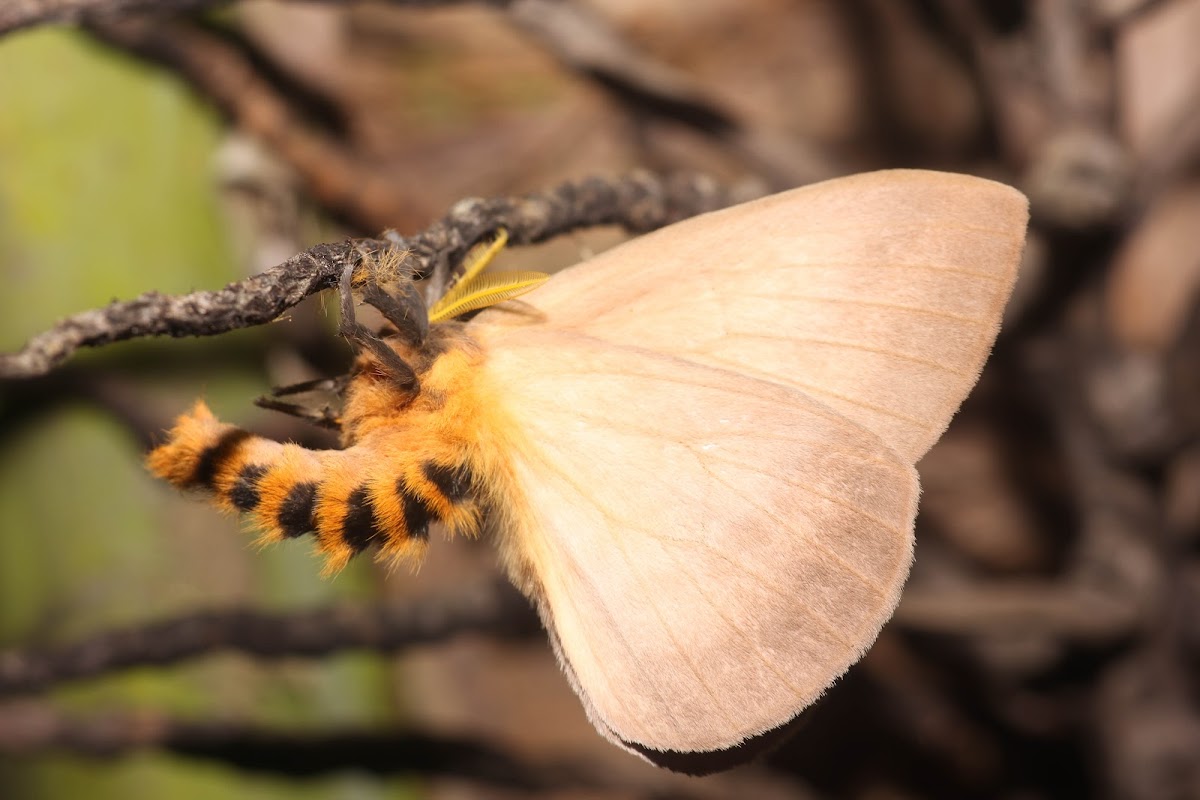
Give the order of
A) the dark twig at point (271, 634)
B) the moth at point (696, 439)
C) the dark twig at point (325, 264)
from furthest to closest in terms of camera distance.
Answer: the dark twig at point (271, 634) < the moth at point (696, 439) < the dark twig at point (325, 264)

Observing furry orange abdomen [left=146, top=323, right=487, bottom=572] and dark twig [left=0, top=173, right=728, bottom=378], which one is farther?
furry orange abdomen [left=146, top=323, right=487, bottom=572]

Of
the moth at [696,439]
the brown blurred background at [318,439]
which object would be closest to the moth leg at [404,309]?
the moth at [696,439]

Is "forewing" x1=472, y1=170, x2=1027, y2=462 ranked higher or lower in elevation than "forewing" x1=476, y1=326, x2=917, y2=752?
higher

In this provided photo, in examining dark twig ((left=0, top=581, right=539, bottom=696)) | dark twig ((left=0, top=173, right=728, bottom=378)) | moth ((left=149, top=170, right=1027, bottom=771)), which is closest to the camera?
dark twig ((left=0, top=173, right=728, bottom=378))

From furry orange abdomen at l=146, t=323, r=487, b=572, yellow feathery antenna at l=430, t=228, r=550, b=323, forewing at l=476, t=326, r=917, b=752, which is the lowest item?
forewing at l=476, t=326, r=917, b=752

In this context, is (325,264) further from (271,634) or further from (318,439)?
(318,439)

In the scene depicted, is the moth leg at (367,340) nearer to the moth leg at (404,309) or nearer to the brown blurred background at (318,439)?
the moth leg at (404,309)

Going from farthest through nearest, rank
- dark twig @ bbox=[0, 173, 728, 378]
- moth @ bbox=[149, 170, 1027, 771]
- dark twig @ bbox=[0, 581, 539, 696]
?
dark twig @ bbox=[0, 581, 539, 696], moth @ bbox=[149, 170, 1027, 771], dark twig @ bbox=[0, 173, 728, 378]

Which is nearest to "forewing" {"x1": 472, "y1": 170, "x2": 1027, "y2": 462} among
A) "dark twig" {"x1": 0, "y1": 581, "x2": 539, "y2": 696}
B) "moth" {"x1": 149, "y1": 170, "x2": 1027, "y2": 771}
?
"moth" {"x1": 149, "y1": 170, "x2": 1027, "y2": 771}

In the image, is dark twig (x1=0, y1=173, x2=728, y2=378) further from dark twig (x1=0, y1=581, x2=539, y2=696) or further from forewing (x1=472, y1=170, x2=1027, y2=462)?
dark twig (x1=0, y1=581, x2=539, y2=696)
